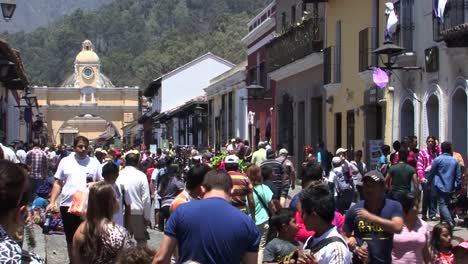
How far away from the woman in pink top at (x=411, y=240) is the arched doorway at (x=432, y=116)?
12.4 metres

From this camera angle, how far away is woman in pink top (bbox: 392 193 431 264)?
748 centimetres

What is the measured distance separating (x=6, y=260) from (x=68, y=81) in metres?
112

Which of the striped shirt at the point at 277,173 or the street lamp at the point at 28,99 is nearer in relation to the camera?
the striped shirt at the point at 277,173

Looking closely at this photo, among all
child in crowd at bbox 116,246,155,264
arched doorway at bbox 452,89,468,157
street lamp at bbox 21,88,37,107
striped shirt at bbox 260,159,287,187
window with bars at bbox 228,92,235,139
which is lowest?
child in crowd at bbox 116,246,155,264

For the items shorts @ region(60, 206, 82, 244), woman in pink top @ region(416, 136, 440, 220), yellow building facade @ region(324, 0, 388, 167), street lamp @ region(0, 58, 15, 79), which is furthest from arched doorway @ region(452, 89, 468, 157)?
street lamp @ region(0, 58, 15, 79)

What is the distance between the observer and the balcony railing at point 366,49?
2386cm

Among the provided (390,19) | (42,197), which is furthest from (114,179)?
(390,19)

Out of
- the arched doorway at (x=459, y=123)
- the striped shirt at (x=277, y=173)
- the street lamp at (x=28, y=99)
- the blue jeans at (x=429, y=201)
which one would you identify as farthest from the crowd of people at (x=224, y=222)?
the street lamp at (x=28, y=99)

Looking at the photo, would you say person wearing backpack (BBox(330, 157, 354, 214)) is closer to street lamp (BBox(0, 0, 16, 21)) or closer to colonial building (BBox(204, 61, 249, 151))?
street lamp (BBox(0, 0, 16, 21))

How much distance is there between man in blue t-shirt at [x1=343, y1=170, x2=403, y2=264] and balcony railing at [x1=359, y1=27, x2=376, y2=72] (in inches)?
645

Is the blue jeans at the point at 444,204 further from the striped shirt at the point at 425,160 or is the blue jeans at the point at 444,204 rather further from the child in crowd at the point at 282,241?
the child in crowd at the point at 282,241

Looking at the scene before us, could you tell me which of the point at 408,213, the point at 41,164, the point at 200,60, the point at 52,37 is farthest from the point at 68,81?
the point at 408,213

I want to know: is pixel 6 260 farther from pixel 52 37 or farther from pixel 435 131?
pixel 52 37

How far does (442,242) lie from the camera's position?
8.02m
